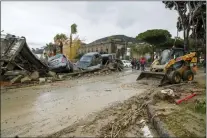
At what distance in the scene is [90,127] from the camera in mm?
4926

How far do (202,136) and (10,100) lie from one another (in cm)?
649

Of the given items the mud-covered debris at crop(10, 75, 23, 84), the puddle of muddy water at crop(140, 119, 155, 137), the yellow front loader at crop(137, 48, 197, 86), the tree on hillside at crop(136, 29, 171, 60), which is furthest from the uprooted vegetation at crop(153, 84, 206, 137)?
the tree on hillside at crop(136, 29, 171, 60)

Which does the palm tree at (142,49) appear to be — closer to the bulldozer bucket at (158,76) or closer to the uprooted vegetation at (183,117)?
the bulldozer bucket at (158,76)

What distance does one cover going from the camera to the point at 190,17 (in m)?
24.6

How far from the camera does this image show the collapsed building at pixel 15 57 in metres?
11.9

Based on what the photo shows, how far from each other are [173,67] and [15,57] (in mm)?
8775

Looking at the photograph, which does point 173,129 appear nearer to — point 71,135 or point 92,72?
point 71,135

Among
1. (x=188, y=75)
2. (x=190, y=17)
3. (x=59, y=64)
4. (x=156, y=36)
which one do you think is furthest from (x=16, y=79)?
(x=156, y=36)

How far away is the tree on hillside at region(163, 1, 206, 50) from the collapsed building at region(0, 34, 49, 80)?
16982 millimetres

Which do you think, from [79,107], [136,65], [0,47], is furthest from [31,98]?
[136,65]

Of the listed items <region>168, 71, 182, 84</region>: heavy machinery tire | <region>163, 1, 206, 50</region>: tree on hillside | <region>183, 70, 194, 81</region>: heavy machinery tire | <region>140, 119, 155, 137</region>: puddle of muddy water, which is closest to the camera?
<region>140, 119, 155, 137</region>: puddle of muddy water

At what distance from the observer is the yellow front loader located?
11.5 m

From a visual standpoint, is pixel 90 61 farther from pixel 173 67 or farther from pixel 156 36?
pixel 156 36

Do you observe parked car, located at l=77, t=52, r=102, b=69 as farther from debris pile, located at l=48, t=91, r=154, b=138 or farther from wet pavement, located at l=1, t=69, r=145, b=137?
debris pile, located at l=48, t=91, r=154, b=138
